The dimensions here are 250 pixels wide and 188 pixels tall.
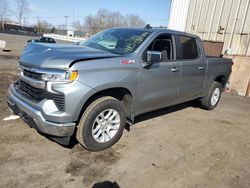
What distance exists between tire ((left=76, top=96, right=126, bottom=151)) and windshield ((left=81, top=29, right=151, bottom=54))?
0.97 m

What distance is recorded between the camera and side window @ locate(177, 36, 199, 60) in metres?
4.75

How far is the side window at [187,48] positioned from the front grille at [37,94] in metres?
2.68

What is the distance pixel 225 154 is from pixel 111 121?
6.65 feet

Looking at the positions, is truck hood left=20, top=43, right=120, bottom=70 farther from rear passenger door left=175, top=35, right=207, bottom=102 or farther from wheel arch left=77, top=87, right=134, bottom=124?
rear passenger door left=175, top=35, right=207, bottom=102

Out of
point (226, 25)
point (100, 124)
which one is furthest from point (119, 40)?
point (226, 25)

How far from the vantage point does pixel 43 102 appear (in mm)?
3076

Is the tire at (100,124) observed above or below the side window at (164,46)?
below

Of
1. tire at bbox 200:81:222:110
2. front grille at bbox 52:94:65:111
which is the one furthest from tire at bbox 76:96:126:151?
tire at bbox 200:81:222:110

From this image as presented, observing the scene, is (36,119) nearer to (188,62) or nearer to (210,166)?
(210,166)

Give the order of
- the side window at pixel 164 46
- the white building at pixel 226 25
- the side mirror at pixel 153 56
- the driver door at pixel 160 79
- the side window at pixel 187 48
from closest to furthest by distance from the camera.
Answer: the side mirror at pixel 153 56
the driver door at pixel 160 79
the side window at pixel 164 46
the side window at pixel 187 48
the white building at pixel 226 25

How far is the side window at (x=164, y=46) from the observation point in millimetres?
4356

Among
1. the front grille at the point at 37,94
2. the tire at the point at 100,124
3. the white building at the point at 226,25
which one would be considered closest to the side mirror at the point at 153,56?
the tire at the point at 100,124

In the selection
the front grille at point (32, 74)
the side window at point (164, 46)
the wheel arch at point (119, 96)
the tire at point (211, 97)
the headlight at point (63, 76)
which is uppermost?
the side window at point (164, 46)

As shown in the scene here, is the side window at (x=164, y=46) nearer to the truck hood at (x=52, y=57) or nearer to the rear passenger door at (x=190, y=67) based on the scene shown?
the rear passenger door at (x=190, y=67)
